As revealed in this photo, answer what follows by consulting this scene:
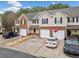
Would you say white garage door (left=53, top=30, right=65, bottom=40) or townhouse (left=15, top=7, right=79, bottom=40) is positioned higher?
townhouse (left=15, top=7, right=79, bottom=40)

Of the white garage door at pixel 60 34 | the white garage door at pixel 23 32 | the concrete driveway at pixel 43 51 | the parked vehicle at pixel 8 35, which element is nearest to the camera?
the concrete driveway at pixel 43 51

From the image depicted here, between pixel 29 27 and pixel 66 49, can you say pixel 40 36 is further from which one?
pixel 66 49

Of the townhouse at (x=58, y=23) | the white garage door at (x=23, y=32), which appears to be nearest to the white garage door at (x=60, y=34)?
the townhouse at (x=58, y=23)

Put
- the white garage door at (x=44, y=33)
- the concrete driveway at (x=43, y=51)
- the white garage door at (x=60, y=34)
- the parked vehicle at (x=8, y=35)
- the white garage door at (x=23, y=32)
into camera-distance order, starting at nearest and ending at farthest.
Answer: the concrete driveway at (x=43, y=51), the white garage door at (x=60, y=34), the white garage door at (x=44, y=33), the parked vehicle at (x=8, y=35), the white garage door at (x=23, y=32)

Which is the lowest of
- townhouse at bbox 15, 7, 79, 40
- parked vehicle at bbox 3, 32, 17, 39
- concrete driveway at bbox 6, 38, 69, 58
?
concrete driveway at bbox 6, 38, 69, 58

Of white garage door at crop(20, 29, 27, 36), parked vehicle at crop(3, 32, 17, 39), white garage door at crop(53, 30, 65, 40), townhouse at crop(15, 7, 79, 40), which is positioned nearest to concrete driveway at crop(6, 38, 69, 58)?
white garage door at crop(53, 30, 65, 40)

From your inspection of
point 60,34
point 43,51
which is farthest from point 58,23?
point 43,51

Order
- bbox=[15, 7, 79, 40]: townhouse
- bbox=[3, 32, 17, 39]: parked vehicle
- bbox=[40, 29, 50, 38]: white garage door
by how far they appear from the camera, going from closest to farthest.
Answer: bbox=[15, 7, 79, 40]: townhouse, bbox=[40, 29, 50, 38]: white garage door, bbox=[3, 32, 17, 39]: parked vehicle

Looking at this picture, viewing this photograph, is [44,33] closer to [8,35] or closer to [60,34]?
[60,34]

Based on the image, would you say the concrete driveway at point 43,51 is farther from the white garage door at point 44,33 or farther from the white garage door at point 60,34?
the white garage door at point 44,33

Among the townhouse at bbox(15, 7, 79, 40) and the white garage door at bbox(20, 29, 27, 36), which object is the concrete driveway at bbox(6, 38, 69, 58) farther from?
the white garage door at bbox(20, 29, 27, 36)

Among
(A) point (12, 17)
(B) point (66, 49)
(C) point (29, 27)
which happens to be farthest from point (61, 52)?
(A) point (12, 17)

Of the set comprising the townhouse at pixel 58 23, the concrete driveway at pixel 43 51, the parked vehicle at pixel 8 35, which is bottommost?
the concrete driveway at pixel 43 51

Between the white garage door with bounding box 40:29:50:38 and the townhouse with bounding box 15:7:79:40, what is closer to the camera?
the townhouse with bounding box 15:7:79:40
